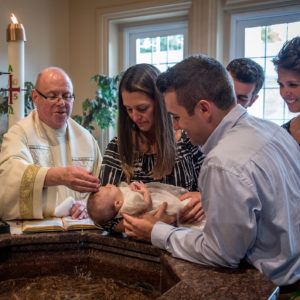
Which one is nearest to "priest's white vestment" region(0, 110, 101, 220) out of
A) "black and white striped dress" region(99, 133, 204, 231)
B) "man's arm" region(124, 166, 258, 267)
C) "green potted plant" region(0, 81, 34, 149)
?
"black and white striped dress" region(99, 133, 204, 231)

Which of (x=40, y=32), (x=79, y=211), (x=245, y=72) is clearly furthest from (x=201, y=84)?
(x=40, y=32)

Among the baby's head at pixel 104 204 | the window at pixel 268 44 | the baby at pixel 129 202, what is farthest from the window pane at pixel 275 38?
the baby's head at pixel 104 204

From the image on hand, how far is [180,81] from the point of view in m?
1.45

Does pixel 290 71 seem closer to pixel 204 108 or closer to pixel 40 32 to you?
pixel 204 108

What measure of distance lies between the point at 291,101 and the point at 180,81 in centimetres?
84

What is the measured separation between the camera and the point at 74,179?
208 centimetres

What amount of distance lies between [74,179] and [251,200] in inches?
45.4

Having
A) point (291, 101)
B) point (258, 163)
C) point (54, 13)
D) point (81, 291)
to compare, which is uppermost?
point (54, 13)

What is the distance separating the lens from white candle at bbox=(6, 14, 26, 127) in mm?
2719

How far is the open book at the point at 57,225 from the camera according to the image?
193 cm

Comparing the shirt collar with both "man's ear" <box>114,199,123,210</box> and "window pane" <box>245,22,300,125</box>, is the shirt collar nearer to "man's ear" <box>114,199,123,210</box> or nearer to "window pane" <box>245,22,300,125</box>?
"man's ear" <box>114,199,123,210</box>

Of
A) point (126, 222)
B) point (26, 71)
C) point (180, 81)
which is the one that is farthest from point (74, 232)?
point (26, 71)

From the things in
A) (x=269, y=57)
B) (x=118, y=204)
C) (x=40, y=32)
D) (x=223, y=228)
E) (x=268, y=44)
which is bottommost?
(x=118, y=204)

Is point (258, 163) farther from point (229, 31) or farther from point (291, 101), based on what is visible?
point (229, 31)
